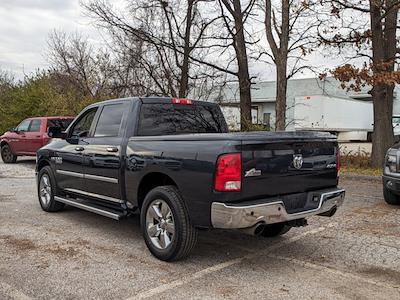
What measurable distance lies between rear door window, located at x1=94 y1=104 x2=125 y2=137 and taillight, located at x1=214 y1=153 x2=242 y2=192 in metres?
2.06

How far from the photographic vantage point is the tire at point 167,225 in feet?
15.1

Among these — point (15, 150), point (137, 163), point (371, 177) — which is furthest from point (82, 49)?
point (137, 163)

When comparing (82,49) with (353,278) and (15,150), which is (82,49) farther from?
(353,278)

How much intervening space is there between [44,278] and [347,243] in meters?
3.68

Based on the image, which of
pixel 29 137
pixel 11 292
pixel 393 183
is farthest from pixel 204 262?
pixel 29 137

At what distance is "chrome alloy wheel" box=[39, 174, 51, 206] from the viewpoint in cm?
739

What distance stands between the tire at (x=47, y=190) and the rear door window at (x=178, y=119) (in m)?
2.45

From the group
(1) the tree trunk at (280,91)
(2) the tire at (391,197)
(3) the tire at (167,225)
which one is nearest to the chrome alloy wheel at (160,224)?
(3) the tire at (167,225)

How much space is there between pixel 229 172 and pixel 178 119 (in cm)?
196

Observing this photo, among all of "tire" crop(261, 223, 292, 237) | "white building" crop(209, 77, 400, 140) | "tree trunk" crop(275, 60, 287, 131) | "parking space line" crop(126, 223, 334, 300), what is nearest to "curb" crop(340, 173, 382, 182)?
"tree trunk" crop(275, 60, 287, 131)

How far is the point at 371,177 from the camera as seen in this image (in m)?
11.4

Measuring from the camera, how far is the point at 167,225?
482cm

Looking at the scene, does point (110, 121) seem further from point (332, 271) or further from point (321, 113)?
point (321, 113)


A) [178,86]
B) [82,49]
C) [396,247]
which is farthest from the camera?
[82,49]
